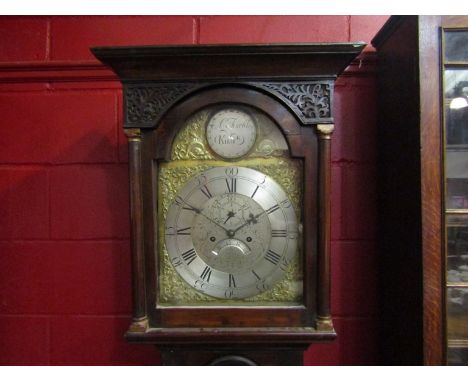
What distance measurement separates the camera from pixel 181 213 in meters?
0.82

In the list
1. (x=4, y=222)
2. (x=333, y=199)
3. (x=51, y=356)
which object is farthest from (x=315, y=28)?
(x=51, y=356)

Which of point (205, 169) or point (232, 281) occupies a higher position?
point (205, 169)

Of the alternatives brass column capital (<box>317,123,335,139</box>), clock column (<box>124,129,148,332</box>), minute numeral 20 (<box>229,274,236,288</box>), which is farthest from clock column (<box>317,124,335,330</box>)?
clock column (<box>124,129,148,332</box>)

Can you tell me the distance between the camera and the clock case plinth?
0.78 metres

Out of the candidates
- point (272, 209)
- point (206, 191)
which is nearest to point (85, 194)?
point (206, 191)

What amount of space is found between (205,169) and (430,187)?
0.54 metres

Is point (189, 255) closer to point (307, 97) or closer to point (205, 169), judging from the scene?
point (205, 169)

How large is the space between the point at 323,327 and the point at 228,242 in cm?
30

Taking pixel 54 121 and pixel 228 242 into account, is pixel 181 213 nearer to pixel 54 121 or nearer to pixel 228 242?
pixel 228 242

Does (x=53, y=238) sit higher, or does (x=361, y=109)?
(x=361, y=109)

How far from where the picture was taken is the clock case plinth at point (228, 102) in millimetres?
779

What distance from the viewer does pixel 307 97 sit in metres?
0.79

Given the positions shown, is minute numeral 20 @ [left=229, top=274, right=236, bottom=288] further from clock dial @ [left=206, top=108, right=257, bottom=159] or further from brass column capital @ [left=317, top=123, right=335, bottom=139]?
brass column capital @ [left=317, top=123, right=335, bottom=139]

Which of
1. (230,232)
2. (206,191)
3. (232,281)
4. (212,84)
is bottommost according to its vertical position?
(232,281)
